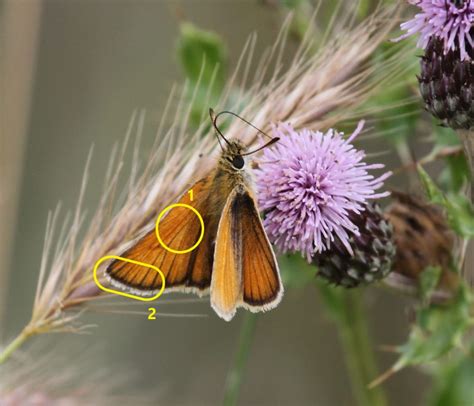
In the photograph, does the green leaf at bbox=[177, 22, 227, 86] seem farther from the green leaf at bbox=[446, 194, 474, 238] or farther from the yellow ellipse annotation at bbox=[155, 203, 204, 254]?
the green leaf at bbox=[446, 194, 474, 238]

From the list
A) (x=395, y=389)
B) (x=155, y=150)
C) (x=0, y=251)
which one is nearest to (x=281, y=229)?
(x=155, y=150)

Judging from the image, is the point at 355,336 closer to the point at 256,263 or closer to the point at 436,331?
the point at 436,331

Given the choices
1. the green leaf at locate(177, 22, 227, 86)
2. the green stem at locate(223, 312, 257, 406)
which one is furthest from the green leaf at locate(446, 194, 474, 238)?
the green leaf at locate(177, 22, 227, 86)

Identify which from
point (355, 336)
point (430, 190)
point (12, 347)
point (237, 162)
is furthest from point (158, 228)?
point (355, 336)

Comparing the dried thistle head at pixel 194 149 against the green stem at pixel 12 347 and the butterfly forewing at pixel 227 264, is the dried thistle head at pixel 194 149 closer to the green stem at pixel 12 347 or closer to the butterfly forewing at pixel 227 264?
the green stem at pixel 12 347

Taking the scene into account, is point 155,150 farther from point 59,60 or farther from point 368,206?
point 59,60
